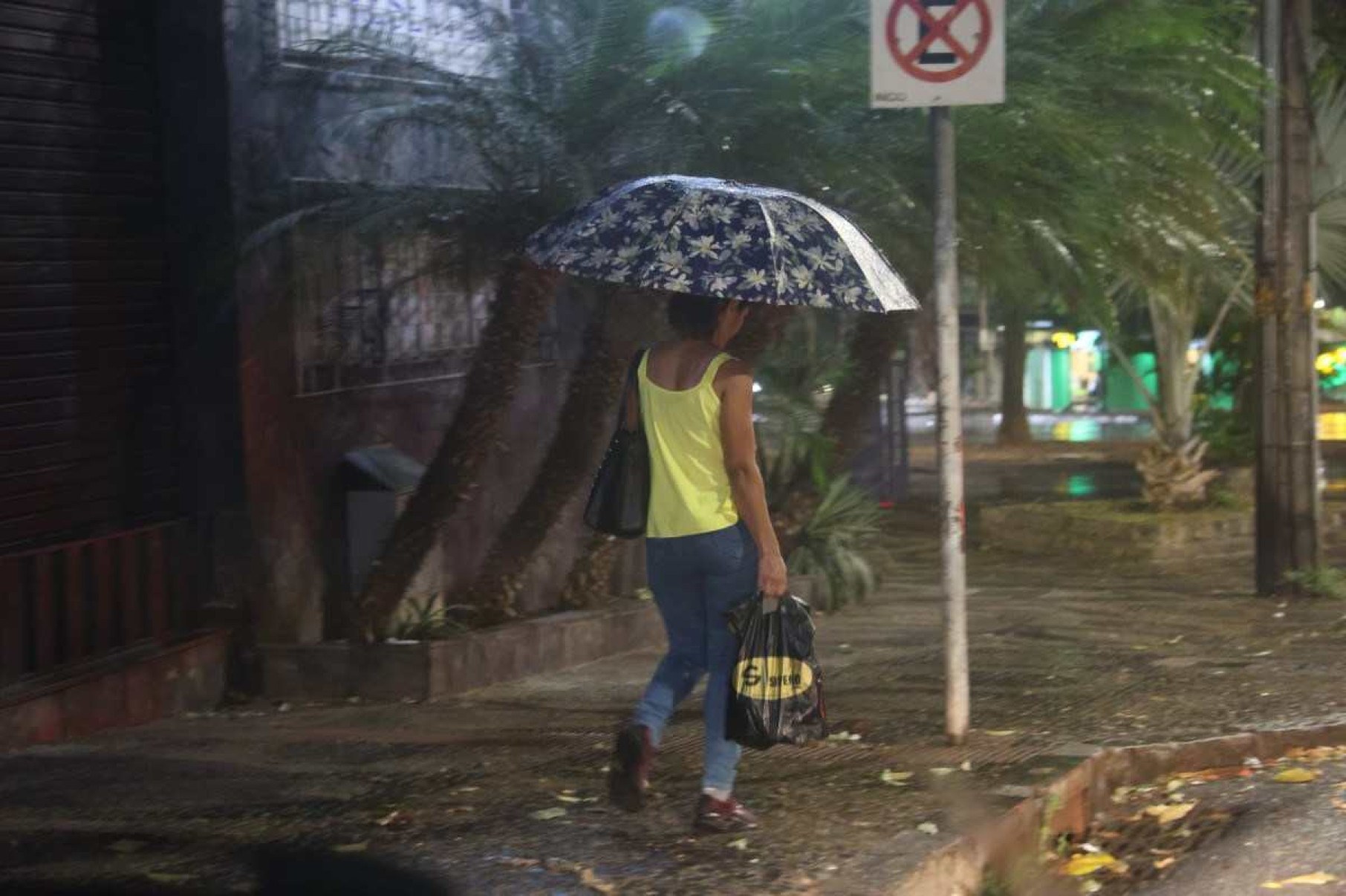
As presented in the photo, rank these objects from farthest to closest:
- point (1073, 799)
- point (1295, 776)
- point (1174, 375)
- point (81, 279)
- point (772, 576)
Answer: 1. point (1174, 375)
2. point (81, 279)
3. point (1295, 776)
4. point (1073, 799)
5. point (772, 576)

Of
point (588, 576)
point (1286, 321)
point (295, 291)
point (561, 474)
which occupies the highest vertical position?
point (295, 291)

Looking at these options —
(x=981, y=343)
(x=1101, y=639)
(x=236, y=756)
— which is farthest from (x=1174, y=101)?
(x=981, y=343)

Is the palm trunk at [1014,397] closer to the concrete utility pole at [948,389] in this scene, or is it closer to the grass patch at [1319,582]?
the grass patch at [1319,582]

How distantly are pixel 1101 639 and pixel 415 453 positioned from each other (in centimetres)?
384

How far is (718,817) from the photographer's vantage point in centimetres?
571

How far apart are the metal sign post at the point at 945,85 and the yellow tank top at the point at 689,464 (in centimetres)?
139

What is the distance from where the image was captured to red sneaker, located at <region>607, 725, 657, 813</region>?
584 centimetres

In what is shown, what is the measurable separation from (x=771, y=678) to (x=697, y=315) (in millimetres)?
1129

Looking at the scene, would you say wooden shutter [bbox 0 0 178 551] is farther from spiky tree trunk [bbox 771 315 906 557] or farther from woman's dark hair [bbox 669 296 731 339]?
→ spiky tree trunk [bbox 771 315 906 557]

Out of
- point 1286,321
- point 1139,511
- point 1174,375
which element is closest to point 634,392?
point 1286,321

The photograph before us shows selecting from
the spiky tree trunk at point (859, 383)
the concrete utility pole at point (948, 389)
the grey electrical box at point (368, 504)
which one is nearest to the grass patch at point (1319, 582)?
the spiky tree trunk at point (859, 383)

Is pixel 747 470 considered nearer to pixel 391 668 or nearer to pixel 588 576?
pixel 391 668

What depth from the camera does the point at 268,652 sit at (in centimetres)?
854

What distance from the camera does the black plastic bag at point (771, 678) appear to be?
5492mm
